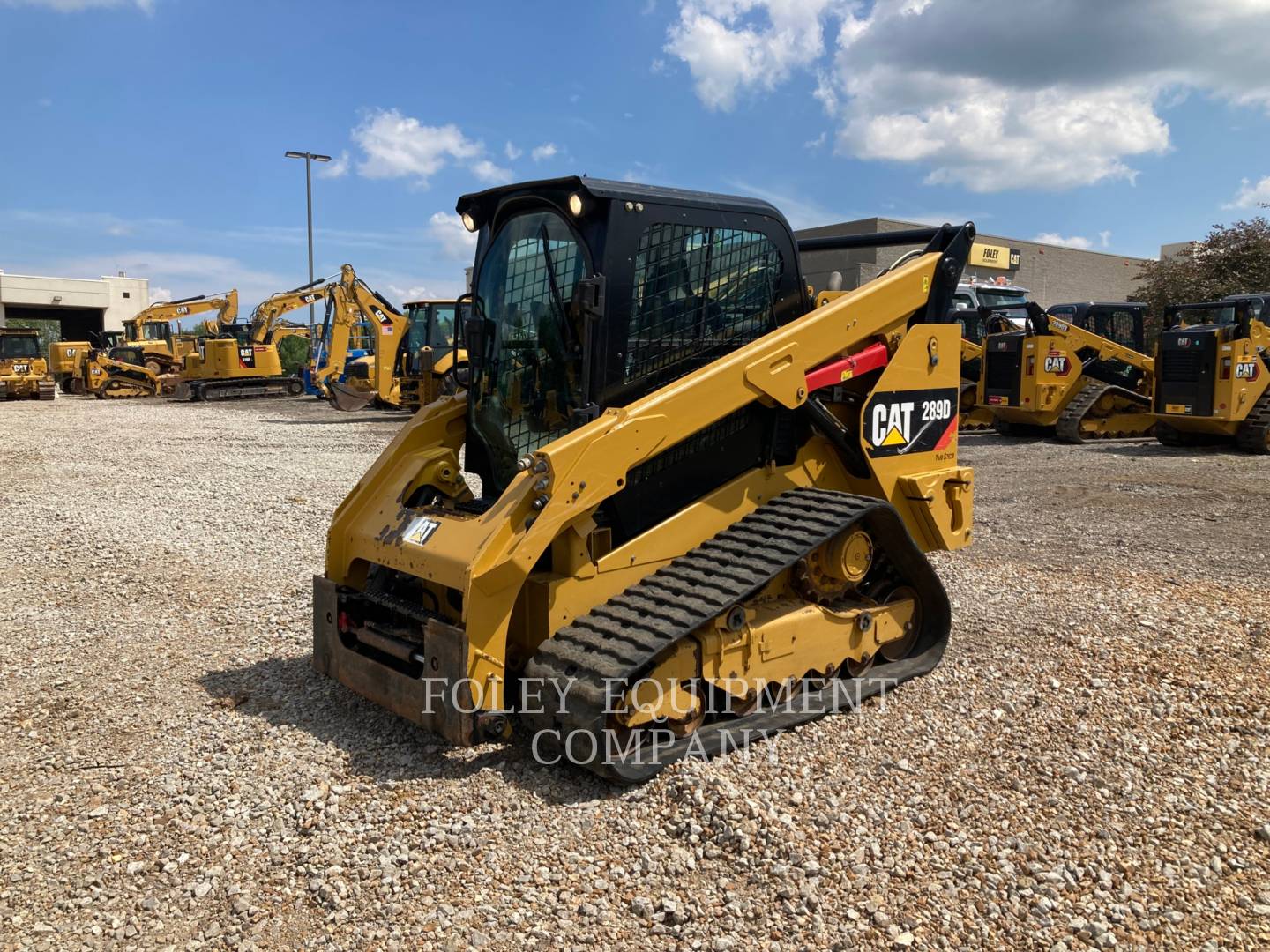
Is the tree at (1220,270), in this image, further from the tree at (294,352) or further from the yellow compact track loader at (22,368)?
the yellow compact track loader at (22,368)

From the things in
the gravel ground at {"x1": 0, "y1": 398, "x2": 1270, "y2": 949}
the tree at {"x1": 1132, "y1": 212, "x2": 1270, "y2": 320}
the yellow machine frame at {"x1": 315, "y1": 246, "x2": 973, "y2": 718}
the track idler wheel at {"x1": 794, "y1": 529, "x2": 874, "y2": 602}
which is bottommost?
the gravel ground at {"x1": 0, "y1": 398, "x2": 1270, "y2": 949}

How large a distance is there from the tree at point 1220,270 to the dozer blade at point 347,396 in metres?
24.5

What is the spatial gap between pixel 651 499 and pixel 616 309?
0.86 m

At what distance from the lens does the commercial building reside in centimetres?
5547

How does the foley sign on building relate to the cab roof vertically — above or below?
above

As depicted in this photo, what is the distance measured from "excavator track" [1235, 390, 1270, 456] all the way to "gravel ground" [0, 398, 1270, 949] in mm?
8230

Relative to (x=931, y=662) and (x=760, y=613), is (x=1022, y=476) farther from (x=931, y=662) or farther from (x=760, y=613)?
(x=760, y=613)

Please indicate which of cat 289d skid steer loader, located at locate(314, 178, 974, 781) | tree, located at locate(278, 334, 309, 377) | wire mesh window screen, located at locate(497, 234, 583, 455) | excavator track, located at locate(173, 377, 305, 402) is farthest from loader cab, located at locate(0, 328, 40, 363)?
wire mesh window screen, located at locate(497, 234, 583, 455)

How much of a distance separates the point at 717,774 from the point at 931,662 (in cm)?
172

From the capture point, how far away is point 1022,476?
1201 centimetres

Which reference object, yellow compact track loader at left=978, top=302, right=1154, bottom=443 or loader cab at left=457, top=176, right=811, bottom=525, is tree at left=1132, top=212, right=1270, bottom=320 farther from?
loader cab at left=457, top=176, right=811, bottom=525

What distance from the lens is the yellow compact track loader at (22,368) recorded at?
29484mm

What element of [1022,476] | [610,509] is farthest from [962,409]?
[610,509]

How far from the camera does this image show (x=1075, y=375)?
15.6 metres
